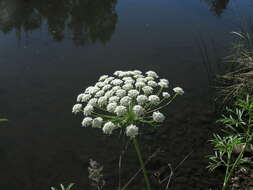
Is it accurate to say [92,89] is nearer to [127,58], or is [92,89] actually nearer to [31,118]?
[31,118]

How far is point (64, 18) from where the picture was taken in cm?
1223

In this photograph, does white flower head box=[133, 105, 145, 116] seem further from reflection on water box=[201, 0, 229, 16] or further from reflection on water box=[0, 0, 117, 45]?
reflection on water box=[201, 0, 229, 16]

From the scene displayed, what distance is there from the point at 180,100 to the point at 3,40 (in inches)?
274

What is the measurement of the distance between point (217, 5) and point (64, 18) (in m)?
6.06

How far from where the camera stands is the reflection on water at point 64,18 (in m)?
10.9

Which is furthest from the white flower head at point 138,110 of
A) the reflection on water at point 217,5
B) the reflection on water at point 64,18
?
the reflection on water at point 217,5

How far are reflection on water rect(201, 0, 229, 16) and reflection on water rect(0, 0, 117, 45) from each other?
12.4 ft

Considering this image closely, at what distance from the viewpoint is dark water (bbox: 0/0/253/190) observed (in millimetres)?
5594

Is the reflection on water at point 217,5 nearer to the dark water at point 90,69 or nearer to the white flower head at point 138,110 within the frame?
the dark water at point 90,69

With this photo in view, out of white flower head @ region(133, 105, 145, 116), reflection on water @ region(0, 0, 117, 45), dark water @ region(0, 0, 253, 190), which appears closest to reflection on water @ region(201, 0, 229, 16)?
dark water @ region(0, 0, 253, 190)

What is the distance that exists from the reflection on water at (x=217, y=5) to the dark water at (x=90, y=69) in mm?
39

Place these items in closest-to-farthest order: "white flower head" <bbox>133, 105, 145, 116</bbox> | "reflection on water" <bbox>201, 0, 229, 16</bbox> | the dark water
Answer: "white flower head" <bbox>133, 105, 145, 116</bbox> < the dark water < "reflection on water" <bbox>201, 0, 229, 16</bbox>

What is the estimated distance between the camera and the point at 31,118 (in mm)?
6902

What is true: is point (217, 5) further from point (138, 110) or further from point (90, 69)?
point (138, 110)
